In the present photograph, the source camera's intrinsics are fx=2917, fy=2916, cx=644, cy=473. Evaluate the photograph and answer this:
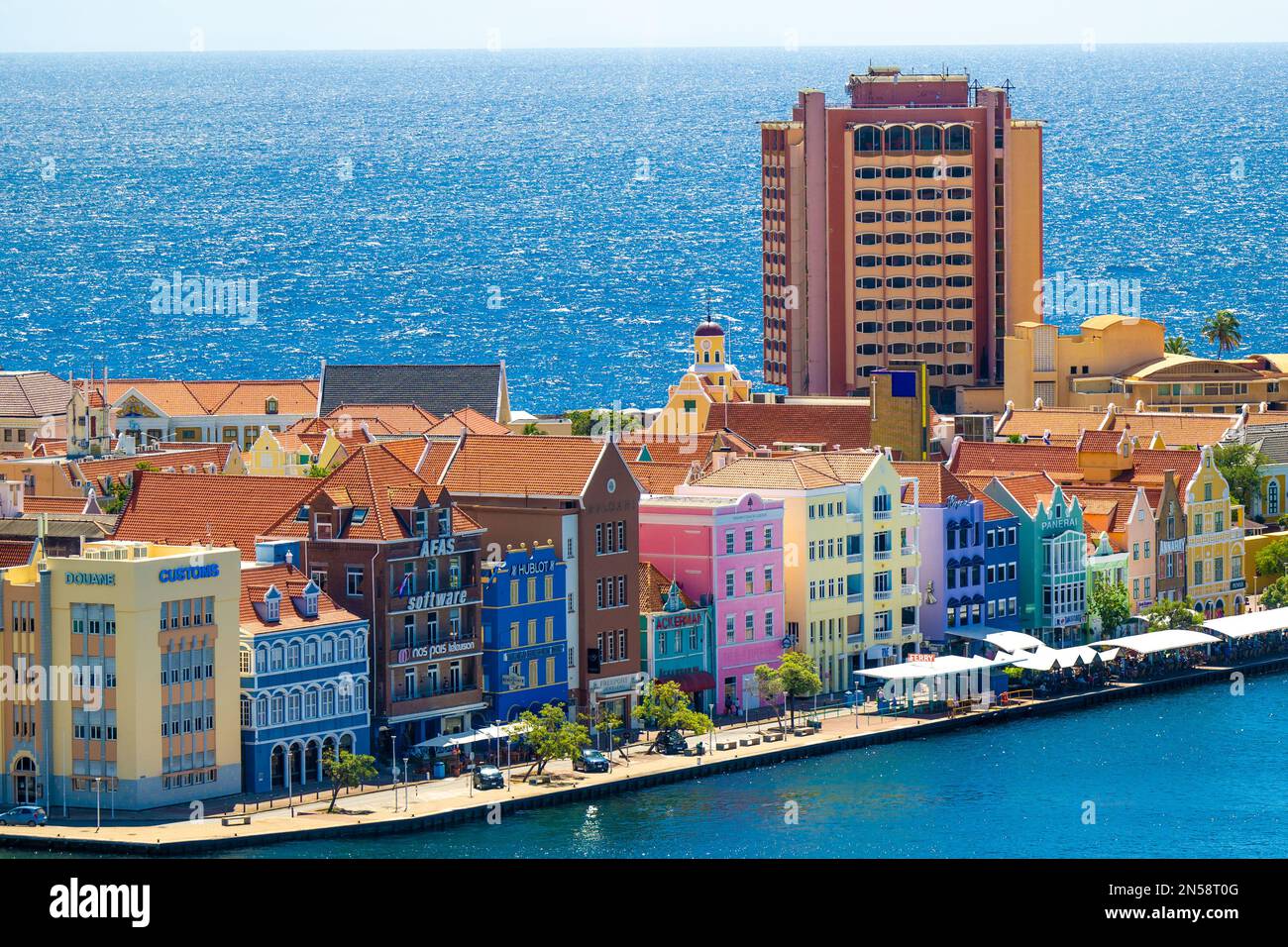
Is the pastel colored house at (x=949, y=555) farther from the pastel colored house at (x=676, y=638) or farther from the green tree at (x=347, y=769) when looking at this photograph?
the green tree at (x=347, y=769)

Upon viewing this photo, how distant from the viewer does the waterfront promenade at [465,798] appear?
8250 cm

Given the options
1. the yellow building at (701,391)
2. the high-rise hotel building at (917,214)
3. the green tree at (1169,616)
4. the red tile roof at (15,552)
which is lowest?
the green tree at (1169,616)

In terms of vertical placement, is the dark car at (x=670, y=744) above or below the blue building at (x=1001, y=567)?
below

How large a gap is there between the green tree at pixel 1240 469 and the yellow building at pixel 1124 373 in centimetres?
2548

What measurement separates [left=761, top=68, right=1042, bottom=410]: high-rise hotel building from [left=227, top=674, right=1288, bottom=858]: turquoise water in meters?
80.9

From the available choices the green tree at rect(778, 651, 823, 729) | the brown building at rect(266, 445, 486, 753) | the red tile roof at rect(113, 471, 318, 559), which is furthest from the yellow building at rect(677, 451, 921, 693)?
the red tile roof at rect(113, 471, 318, 559)

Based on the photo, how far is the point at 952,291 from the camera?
653 feet

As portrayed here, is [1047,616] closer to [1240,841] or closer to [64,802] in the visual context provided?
[1240,841]

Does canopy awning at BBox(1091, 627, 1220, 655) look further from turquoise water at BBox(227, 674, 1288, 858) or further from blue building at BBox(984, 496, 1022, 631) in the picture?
turquoise water at BBox(227, 674, 1288, 858)

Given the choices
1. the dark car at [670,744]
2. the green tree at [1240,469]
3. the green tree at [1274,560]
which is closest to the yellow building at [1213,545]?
the green tree at [1274,560]

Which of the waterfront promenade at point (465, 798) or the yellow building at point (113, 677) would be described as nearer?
the waterfront promenade at point (465, 798)

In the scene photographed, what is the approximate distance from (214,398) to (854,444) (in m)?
47.1

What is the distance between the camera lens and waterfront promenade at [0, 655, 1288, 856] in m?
82.5

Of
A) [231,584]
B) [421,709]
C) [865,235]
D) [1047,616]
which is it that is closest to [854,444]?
[1047,616]
